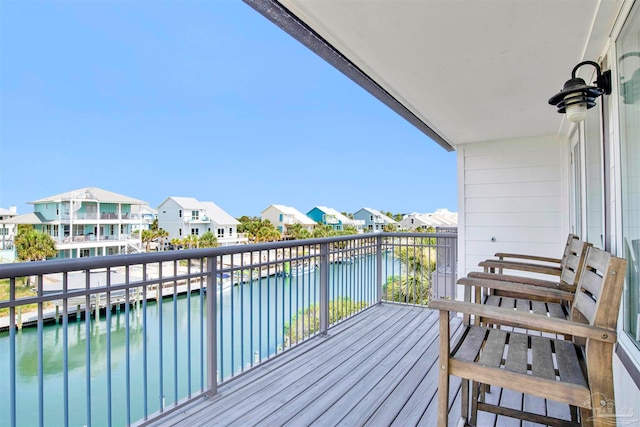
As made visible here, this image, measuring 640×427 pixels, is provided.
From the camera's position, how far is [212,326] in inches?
87.8

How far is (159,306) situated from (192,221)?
56.2 feet

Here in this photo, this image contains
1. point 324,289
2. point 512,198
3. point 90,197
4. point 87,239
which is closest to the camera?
point 324,289

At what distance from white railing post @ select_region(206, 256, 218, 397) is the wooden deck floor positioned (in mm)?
100

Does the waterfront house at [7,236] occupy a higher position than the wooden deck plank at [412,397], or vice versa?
the waterfront house at [7,236]

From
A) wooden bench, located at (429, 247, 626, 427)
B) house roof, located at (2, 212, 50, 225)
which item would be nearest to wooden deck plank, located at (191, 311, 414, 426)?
wooden bench, located at (429, 247, 626, 427)

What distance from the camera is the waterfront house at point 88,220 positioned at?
11.4 meters

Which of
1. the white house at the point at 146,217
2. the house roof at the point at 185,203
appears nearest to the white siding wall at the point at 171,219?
the house roof at the point at 185,203

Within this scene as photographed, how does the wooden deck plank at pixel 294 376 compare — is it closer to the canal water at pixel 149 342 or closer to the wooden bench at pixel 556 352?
the canal water at pixel 149 342

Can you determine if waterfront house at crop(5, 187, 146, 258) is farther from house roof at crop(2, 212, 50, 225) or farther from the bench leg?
the bench leg

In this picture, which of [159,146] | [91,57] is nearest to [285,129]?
[159,146]

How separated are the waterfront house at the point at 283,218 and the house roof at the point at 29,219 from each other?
1114 centimetres

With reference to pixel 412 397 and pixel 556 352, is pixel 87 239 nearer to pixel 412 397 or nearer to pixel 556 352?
pixel 412 397

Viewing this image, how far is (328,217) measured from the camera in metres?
23.4

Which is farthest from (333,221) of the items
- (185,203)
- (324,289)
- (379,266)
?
(324,289)
